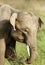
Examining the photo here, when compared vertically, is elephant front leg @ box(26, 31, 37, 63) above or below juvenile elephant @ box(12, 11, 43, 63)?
below

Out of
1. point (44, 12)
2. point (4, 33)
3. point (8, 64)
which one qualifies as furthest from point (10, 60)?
point (44, 12)

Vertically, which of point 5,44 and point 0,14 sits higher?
point 0,14

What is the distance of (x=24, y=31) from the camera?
6.97m

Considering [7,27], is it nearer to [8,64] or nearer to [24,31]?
[24,31]

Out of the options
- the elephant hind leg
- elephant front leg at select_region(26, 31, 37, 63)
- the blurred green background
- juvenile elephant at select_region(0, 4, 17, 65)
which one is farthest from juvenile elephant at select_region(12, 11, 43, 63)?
the blurred green background

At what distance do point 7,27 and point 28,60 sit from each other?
68cm

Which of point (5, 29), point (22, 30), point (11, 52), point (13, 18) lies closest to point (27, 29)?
point (22, 30)

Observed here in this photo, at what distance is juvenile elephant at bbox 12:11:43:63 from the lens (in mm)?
6844

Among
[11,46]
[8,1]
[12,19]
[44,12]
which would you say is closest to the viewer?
[12,19]

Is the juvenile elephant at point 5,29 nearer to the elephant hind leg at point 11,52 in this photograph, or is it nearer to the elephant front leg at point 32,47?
the elephant hind leg at point 11,52

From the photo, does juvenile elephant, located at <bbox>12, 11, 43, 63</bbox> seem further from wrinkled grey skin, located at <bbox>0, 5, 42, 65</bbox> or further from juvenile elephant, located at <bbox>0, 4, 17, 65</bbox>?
juvenile elephant, located at <bbox>0, 4, 17, 65</bbox>

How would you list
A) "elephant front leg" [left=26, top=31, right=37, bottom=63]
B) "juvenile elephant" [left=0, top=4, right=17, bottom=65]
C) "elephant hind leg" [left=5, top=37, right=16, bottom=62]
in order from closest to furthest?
"elephant front leg" [left=26, top=31, right=37, bottom=63] → "juvenile elephant" [left=0, top=4, right=17, bottom=65] → "elephant hind leg" [left=5, top=37, right=16, bottom=62]

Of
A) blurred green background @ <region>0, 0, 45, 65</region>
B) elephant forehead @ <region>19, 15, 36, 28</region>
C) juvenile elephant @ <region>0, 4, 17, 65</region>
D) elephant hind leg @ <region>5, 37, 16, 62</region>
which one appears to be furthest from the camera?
blurred green background @ <region>0, 0, 45, 65</region>

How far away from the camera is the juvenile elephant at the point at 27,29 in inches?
269
